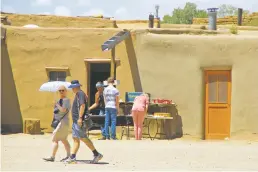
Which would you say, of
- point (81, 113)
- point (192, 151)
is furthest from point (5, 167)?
point (192, 151)

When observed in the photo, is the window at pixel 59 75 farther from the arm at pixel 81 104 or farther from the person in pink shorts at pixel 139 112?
the arm at pixel 81 104

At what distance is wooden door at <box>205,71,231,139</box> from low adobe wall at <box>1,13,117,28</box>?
6.32 m

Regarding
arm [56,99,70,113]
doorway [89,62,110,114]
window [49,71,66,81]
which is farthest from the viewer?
doorway [89,62,110,114]

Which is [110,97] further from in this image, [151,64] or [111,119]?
[151,64]

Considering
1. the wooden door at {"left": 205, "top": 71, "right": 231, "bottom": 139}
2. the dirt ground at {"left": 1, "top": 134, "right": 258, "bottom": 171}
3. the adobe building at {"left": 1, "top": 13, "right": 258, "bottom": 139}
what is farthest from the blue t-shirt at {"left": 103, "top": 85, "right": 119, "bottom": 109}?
the wooden door at {"left": 205, "top": 71, "right": 231, "bottom": 139}

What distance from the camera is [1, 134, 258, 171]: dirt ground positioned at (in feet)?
37.8

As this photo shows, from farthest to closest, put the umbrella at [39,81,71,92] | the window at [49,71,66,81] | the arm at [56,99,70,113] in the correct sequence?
the window at [49,71,66,81], the umbrella at [39,81,71,92], the arm at [56,99,70,113]

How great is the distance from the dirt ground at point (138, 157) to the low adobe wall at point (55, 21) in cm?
842

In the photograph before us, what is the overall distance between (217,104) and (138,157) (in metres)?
6.92

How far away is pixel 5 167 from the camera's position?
37.3 ft

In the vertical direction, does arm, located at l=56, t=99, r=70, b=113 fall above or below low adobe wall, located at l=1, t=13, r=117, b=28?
below

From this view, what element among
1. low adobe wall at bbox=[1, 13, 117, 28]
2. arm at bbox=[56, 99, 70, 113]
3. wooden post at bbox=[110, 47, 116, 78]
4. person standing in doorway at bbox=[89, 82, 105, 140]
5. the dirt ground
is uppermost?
low adobe wall at bbox=[1, 13, 117, 28]

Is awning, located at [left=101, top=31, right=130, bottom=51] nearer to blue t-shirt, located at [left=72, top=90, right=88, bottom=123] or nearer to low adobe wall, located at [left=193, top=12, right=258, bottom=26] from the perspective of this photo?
blue t-shirt, located at [left=72, top=90, right=88, bottom=123]

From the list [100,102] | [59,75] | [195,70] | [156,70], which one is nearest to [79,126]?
[100,102]
